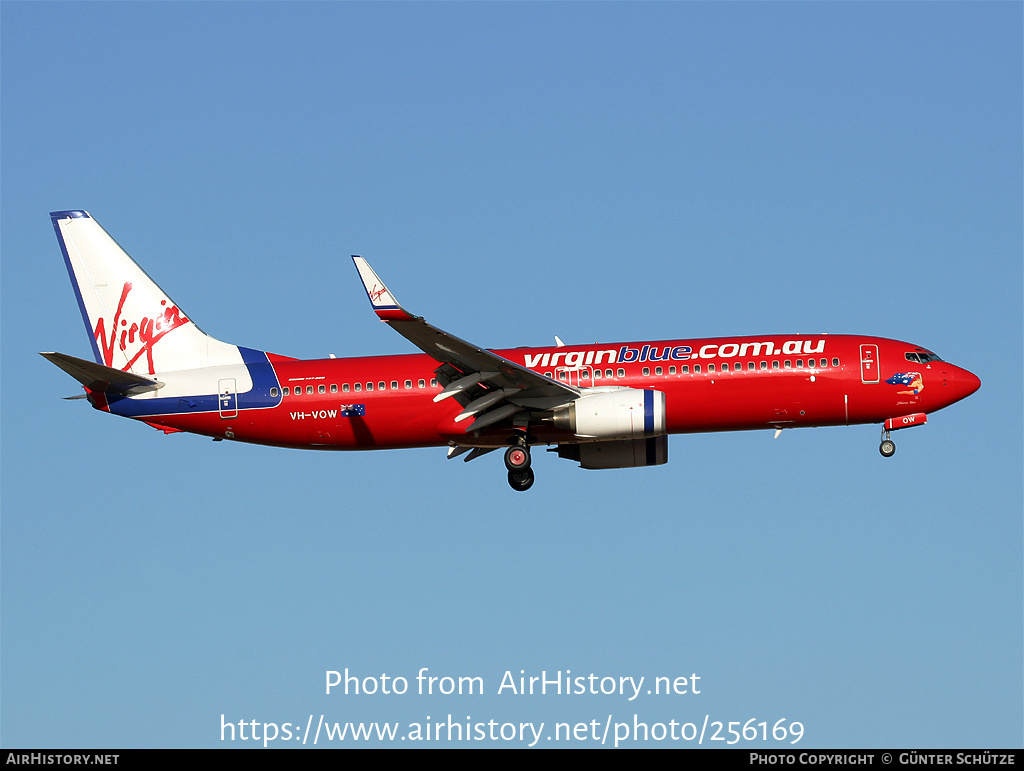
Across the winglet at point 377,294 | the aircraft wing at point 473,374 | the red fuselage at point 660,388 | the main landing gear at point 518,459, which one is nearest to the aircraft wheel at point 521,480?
the main landing gear at point 518,459

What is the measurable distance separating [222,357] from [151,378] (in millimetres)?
2548

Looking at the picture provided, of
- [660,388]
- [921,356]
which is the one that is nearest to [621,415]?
[660,388]

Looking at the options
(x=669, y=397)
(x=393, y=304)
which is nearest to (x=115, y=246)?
(x=393, y=304)

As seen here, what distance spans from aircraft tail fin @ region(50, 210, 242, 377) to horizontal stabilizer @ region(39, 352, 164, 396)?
148 centimetres

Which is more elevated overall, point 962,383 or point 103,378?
point 103,378

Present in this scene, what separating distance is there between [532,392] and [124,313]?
15.6 metres

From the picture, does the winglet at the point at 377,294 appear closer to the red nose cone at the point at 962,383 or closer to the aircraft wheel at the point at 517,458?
the aircraft wheel at the point at 517,458

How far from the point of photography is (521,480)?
155 ft

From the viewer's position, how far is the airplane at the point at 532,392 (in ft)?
148

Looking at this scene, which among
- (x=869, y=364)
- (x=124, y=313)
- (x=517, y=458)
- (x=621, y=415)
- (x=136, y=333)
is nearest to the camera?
(x=621, y=415)

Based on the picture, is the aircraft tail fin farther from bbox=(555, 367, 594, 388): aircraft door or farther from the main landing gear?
bbox=(555, 367, 594, 388): aircraft door

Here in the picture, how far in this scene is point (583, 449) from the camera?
49.0 m

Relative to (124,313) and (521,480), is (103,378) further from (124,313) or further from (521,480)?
(521,480)

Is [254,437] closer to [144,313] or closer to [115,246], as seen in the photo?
[144,313]
